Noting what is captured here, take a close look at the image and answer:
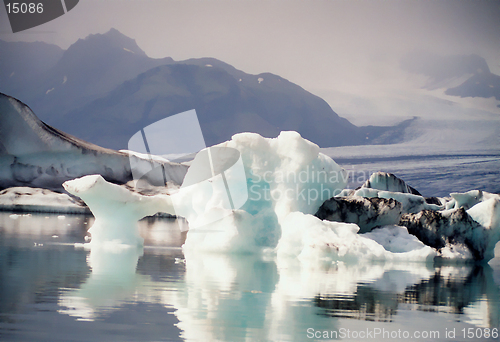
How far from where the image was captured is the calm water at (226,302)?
9.89 ft

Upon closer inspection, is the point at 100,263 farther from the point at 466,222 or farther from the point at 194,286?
the point at 466,222

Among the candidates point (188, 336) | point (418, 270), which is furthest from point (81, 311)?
point (418, 270)

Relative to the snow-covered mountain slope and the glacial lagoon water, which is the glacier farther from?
the snow-covered mountain slope

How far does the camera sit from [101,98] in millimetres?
63781

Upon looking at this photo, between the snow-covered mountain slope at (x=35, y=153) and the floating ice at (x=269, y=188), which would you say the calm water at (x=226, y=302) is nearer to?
the floating ice at (x=269, y=188)

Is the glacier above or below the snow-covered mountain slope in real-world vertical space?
below

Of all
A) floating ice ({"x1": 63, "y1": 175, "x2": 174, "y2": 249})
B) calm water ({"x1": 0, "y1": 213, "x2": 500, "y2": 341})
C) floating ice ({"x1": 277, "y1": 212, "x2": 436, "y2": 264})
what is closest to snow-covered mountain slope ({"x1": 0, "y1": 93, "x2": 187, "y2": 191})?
floating ice ({"x1": 63, "y1": 175, "x2": 174, "y2": 249})

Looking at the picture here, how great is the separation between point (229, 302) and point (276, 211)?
17.6ft

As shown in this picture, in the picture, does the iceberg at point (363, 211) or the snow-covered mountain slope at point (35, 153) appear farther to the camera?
the snow-covered mountain slope at point (35, 153)

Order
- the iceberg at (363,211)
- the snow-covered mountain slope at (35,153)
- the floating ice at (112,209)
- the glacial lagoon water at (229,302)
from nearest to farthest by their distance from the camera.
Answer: the glacial lagoon water at (229,302) < the floating ice at (112,209) < the iceberg at (363,211) < the snow-covered mountain slope at (35,153)

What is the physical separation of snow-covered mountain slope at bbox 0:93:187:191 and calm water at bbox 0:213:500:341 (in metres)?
22.1

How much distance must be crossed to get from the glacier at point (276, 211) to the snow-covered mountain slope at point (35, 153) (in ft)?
65.4

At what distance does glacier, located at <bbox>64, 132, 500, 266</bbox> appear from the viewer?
351 inches

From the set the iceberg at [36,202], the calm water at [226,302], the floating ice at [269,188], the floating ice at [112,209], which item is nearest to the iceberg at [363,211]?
the floating ice at [269,188]
